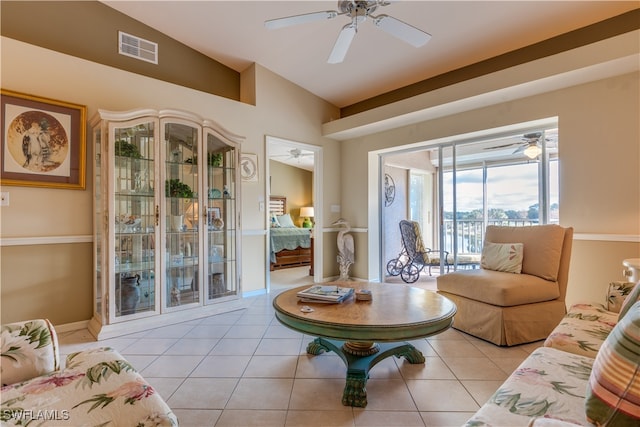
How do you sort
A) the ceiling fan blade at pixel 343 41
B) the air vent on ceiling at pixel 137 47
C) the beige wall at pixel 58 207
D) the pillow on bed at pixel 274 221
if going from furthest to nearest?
the pillow on bed at pixel 274 221 → the air vent on ceiling at pixel 137 47 → the beige wall at pixel 58 207 → the ceiling fan blade at pixel 343 41

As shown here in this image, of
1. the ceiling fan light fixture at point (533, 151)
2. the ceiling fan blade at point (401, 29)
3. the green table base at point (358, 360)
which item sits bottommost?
the green table base at point (358, 360)

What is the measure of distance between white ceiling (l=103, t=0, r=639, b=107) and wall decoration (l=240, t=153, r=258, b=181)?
4.14 ft

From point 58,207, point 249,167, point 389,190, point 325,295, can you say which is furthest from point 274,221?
point 325,295

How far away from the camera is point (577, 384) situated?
1.15 meters

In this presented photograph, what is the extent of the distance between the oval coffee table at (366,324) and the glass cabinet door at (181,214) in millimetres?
1508

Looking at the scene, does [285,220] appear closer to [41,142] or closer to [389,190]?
[389,190]

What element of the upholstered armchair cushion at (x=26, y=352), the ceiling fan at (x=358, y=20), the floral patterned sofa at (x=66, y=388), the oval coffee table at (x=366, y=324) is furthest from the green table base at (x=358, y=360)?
the ceiling fan at (x=358, y=20)

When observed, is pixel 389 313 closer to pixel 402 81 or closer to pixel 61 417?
pixel 61 417

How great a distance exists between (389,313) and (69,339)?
9.09 feet

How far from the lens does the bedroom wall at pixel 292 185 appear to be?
351 inches

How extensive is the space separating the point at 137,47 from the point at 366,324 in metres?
3.78

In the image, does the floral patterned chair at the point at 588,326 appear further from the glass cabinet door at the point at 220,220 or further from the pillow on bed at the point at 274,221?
the pillow on bed at the point at 274,221

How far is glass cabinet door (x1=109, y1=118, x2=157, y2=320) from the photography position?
283 cm

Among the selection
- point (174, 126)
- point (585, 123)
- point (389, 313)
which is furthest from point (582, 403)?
point (174, 126)
